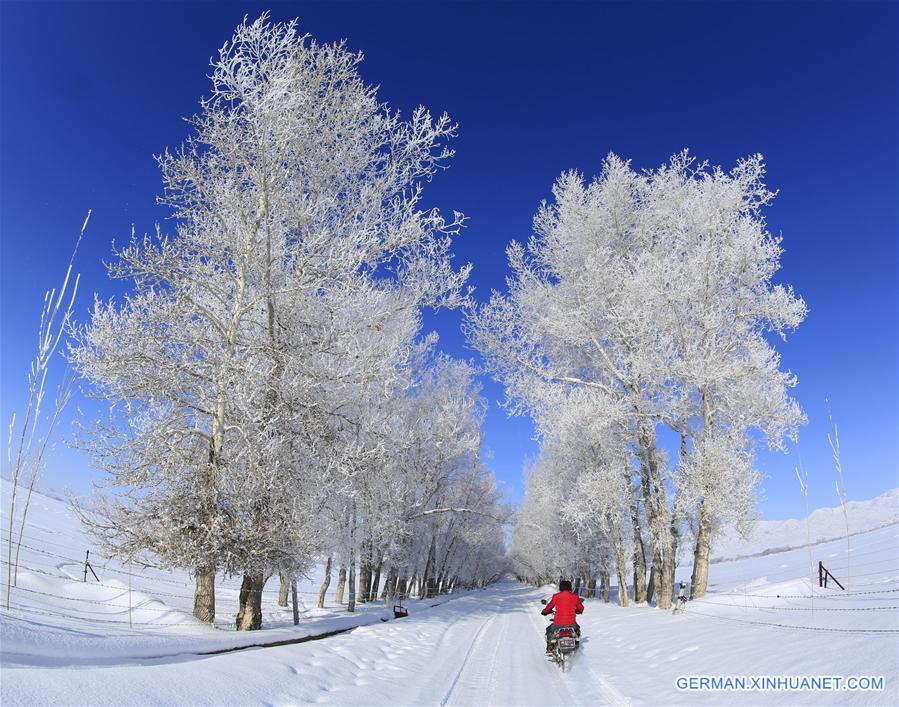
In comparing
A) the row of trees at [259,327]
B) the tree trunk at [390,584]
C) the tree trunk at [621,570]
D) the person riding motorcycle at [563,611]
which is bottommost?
the tree trunk at [390,584]

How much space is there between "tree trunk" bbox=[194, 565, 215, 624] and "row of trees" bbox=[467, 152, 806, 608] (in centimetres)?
954

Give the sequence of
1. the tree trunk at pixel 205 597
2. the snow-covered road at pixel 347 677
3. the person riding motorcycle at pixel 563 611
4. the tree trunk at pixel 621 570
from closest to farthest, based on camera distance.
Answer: the snow-covered road at pixel 347 677 < the person riding motorcycle at pixel 563 611 < the tree trunk at pixel 205 597 < the tree trunk at pixel 621 570

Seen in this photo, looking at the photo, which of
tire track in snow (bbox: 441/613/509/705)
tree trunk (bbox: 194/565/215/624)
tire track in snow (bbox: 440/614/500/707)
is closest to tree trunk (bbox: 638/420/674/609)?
tire track in snow (bbox: 440/614/500/707)

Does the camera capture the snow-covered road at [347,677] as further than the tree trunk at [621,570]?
No

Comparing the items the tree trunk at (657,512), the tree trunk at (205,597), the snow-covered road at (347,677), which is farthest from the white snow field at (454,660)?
the tree trunk at (657,512)

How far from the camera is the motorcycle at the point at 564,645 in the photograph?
28.4ft

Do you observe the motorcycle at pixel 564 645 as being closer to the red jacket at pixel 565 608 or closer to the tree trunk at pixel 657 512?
the red jacket at pixel 565 608

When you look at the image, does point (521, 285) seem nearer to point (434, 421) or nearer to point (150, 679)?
point (434, 421)

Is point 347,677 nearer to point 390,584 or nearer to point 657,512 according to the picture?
point 657,512

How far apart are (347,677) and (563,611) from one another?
4.18 m

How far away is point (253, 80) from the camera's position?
9062 millimetres

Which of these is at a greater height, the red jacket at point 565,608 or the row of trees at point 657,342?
the row of trees at point 657,342

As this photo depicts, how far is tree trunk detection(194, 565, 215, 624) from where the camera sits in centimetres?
954

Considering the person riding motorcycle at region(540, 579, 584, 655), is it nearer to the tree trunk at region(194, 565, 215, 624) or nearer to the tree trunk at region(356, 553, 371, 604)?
the tree trunk at region(194, 565, 215, 624)
